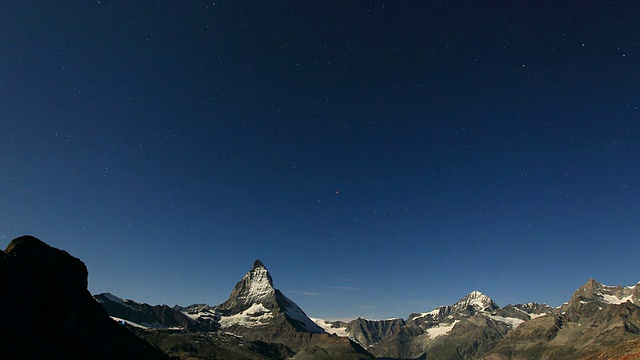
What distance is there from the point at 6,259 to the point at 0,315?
24.1 metres

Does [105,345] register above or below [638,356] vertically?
below

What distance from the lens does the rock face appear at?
122m

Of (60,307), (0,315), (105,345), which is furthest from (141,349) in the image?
(0,315)

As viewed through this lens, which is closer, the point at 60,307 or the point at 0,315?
the point at 0,315

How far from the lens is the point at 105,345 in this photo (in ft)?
545

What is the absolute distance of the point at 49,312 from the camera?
141m

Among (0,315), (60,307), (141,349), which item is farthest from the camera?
(141,349)

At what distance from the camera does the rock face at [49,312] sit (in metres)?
122

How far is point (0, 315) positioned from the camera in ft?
391

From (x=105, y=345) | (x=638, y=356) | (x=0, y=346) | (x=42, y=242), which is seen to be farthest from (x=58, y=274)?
(x=638, y=356)

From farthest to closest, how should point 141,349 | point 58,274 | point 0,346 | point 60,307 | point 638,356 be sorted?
point 141,349, point 638,356, point 58,274, point 60,307, point 0,346

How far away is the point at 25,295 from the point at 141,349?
75886 mm

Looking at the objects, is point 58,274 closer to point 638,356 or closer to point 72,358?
point 72,358

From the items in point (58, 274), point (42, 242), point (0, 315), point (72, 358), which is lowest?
point (72, 358)
